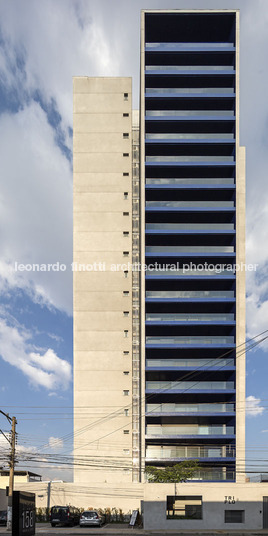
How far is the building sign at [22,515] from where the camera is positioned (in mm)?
14766

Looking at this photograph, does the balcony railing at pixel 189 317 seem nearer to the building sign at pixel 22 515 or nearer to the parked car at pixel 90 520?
the parked car at pixel 90 520

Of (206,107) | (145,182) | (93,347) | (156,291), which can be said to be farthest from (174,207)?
(93,347)

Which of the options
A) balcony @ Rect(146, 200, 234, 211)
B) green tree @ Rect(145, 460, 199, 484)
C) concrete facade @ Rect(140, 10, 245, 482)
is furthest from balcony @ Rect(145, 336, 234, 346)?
balcony @ Rect(146, 200, 234, 211)

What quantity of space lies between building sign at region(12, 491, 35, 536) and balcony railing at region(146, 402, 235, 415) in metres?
45.5

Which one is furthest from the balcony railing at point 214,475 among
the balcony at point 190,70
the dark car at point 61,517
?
the balcony at point 190,70

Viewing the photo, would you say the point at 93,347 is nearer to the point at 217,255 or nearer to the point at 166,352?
the point at 166,352

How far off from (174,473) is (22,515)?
3859 centimetres

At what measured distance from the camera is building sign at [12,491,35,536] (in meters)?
14.8

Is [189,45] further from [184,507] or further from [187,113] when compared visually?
[184,507]

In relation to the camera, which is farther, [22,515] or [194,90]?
[194,90]

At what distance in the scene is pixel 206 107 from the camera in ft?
229

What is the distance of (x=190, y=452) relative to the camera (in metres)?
59.2

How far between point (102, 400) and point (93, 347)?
20.6 feet

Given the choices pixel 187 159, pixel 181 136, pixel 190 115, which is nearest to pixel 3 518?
pixel 187 159
